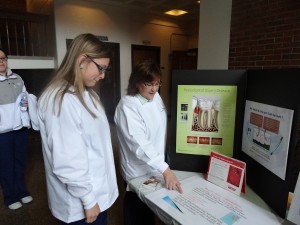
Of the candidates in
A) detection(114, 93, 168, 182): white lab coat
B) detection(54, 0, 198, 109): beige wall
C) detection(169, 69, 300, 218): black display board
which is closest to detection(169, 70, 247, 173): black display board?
detection(169, 69, 300, 218): black display board

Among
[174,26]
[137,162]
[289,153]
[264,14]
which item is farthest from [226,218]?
[174,26]

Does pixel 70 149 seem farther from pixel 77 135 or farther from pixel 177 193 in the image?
pixel 177 193

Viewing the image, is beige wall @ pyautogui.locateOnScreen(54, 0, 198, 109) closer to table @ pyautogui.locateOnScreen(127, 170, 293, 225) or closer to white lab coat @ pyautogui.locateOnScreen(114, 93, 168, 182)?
white lab coat @ pyautogui.locateOnScreen(114, 93, 168, 182)

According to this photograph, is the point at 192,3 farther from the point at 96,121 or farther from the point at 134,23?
the point at 96,121

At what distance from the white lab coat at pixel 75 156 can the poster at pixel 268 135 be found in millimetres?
638

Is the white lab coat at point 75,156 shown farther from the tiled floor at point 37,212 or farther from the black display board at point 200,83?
the tiled floor at point 37,212

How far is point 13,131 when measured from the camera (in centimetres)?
220

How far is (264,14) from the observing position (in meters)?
2.99

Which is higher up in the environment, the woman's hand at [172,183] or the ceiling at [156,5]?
the ceiling at [156,5]

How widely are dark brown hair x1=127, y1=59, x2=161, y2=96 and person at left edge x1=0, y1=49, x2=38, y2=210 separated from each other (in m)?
1.30

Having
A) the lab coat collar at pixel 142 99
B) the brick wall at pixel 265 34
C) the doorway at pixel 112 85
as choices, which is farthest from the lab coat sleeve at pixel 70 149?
the doorway at pixel 112 85

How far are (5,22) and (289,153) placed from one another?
177 inches

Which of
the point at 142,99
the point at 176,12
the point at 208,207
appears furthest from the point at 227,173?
the point at 176,12

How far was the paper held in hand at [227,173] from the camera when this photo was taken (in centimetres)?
93
